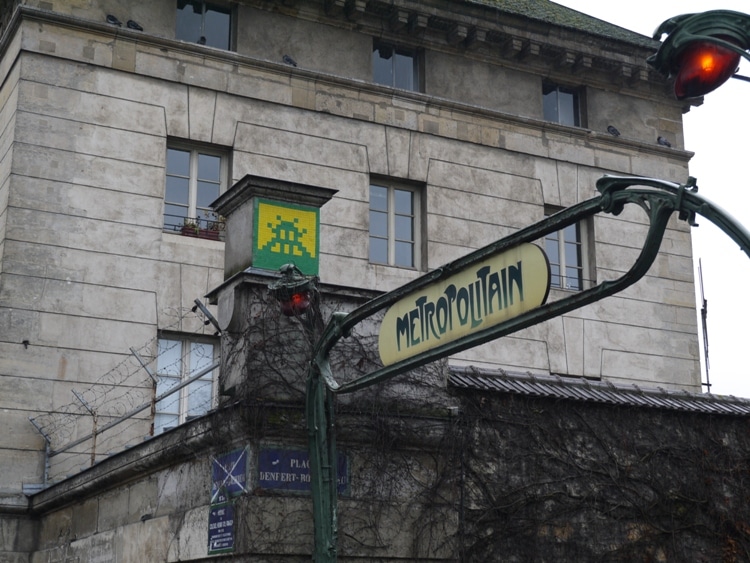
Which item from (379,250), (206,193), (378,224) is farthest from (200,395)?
(378,224)

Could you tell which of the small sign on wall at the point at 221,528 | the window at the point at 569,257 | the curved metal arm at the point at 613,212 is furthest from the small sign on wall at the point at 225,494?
the window at the point at 569,257

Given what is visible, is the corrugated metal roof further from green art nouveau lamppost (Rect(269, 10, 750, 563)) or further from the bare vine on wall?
green art nouveau lamppost (Rect(269, 10, 750, 563))

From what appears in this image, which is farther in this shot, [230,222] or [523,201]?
[523,201]

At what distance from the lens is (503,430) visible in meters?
10.9

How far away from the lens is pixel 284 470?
9.52 m

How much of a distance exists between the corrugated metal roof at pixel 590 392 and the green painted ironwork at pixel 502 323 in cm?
188

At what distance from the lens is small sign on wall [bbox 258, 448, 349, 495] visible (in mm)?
9430

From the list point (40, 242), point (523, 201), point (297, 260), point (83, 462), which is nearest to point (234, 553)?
point (297, 260)

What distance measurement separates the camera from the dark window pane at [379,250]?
20.6 m

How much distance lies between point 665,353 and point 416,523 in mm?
13795

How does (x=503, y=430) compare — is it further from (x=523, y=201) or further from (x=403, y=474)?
(x=523, y=201)

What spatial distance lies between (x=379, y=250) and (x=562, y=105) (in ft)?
18.2

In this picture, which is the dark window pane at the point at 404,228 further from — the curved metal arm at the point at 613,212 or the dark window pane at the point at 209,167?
the curved metal arm at the point at 613,212

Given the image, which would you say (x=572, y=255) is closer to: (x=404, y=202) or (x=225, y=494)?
(x=404, y=202)
